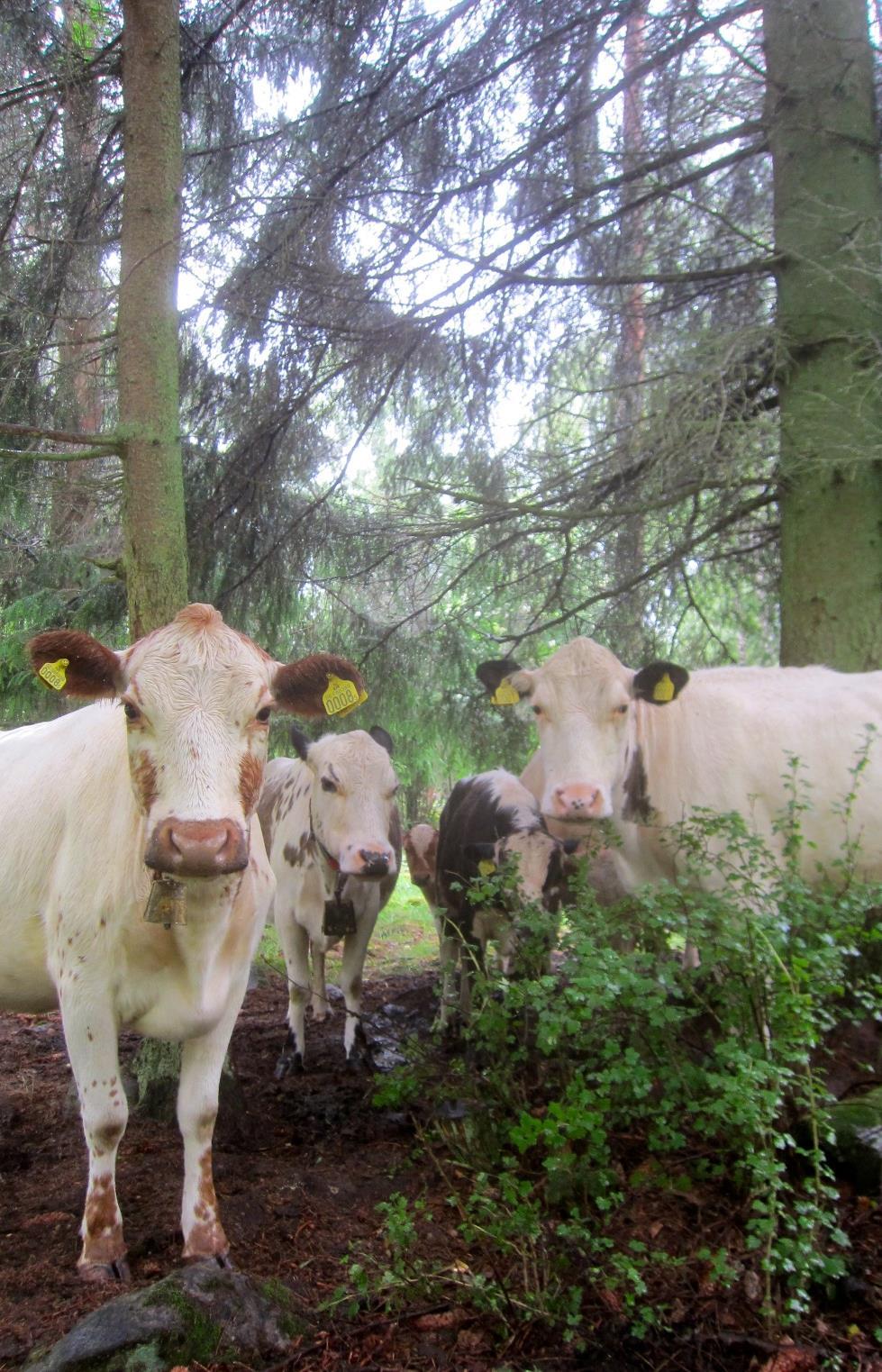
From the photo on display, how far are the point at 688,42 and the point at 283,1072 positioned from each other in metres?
6.27

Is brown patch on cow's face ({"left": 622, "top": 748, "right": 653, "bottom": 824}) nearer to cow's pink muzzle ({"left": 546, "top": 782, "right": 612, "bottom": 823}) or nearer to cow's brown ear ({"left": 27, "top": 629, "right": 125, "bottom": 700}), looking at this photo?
cow's pink muzzle ({"left": 546, "top": 782, "right": 612, "bottom": 823})

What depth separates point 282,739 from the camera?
25.3ft

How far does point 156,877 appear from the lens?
3502 mm

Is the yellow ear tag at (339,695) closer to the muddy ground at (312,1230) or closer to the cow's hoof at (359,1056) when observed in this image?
the muddy ground at (312,1230)

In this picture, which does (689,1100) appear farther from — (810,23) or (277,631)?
(810,23)

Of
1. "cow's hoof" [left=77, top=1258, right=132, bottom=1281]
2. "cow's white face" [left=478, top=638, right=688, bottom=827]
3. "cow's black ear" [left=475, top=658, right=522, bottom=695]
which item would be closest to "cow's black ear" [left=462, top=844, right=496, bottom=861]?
"cow's white face" [left=478, top=638, right=688, bottom=827]

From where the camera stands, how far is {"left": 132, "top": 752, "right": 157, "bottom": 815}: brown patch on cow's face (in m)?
3.38

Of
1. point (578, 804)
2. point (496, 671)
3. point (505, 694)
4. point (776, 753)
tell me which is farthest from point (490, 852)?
point (776, 753)

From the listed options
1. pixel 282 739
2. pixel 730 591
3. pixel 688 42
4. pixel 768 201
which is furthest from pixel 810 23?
pixel 282 739

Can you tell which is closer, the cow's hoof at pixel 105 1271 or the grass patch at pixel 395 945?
the cow's hoof at pixel 105 1271

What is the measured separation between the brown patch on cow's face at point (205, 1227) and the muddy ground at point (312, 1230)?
0.28ft

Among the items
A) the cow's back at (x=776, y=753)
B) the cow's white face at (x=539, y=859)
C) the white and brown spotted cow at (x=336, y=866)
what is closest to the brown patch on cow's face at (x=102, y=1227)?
the white and brown spotted cow at (x=336, y=866)

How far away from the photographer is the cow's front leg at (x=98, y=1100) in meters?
3.60

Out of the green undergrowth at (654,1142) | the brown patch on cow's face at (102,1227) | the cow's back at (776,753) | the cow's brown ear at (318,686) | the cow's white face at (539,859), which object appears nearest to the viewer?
the green undergrowth at (654,1142)
